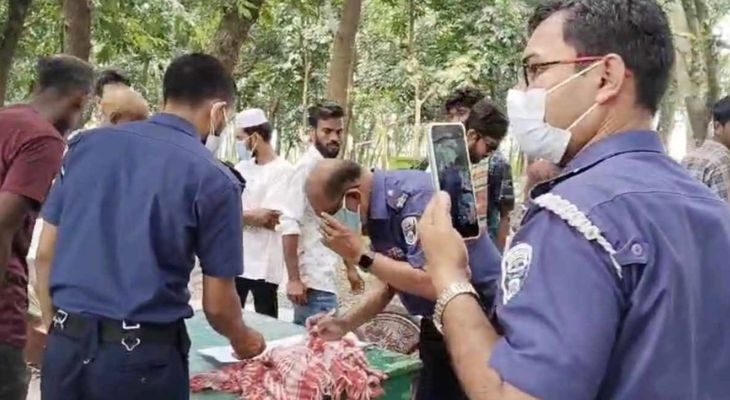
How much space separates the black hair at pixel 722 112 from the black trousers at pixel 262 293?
105 inches

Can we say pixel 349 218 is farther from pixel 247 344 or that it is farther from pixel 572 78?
pixel 572 78

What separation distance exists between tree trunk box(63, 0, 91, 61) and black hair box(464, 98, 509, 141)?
2.23 meters

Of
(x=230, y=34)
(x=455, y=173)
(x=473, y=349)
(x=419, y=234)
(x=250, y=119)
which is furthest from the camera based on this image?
(x=230, y=34)

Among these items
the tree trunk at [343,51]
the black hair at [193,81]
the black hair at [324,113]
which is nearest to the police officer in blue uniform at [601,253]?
the black hair at [193,81]

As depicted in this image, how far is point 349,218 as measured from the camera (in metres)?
2.80

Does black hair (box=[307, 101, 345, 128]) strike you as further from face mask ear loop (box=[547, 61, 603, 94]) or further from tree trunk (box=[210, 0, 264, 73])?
face mask ear loop (box=[547, 61, 603, 94])

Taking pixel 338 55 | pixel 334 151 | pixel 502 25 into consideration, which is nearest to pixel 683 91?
pixel 502 25

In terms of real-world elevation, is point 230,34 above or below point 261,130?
above

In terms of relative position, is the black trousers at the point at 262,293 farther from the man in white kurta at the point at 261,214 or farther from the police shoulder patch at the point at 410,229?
the police shoulder patch at the point at 410,229

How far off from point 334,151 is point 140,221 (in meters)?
2.70

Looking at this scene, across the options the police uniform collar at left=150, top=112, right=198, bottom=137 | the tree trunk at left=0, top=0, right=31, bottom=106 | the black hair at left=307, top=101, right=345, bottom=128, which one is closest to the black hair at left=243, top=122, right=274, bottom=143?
the black hair at left=307, top=101, right=345, bottom=128

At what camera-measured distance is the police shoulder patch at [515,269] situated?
3.85 feet

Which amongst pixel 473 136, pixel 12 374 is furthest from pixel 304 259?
pixel 12 374

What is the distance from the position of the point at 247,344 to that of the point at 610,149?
1.63 metres
